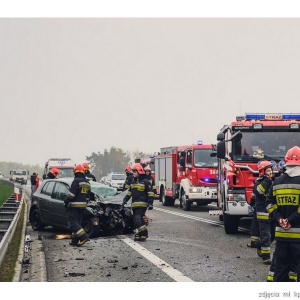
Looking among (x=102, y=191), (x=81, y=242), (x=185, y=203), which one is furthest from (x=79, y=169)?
(x=185, y=203)

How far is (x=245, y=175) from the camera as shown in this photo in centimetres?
1341

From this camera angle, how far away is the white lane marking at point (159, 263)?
849 cm

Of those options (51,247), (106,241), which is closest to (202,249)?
(106,241)

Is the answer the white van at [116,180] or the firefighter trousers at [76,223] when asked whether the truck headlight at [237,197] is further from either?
the white van at [116,180]

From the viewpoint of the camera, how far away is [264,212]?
10062 mm

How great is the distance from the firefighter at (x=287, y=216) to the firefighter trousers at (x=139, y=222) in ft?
20.8

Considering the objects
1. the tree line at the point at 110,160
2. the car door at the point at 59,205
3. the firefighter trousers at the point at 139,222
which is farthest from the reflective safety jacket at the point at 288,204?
the tree line at the point at 110,160

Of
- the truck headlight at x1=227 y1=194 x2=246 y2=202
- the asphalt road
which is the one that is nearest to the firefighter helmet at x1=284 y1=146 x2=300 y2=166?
the asphalt road

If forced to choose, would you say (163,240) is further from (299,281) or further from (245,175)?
(299,281)

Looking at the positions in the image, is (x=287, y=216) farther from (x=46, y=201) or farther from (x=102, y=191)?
(x=46, y=201)

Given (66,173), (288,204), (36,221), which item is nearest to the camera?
(288,204)

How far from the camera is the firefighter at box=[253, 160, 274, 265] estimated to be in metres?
9.93

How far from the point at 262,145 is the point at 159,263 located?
201 inches

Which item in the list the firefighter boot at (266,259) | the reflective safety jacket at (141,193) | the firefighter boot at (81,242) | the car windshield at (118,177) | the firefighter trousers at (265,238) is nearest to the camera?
the firefighter boot at (266,259)
